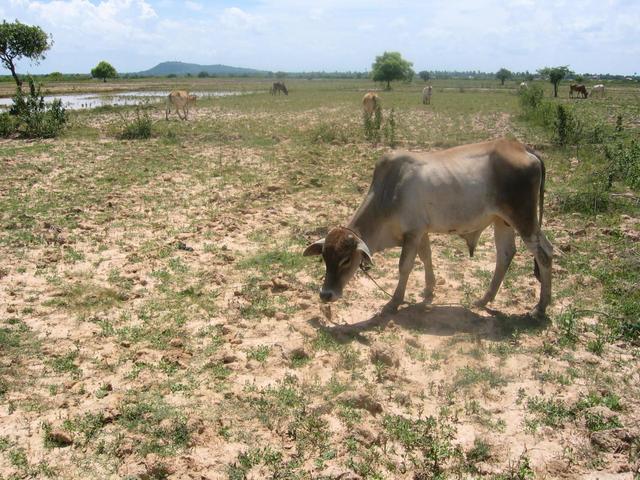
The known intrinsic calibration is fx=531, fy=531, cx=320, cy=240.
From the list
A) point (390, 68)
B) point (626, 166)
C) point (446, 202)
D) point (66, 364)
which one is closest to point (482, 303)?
point (446, 202)

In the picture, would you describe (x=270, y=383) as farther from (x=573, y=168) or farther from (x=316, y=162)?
(x=573, y=168)

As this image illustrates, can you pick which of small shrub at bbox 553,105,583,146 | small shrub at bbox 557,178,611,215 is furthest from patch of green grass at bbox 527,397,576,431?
small shrub at bbox 553,105,583,146

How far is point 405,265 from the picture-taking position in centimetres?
593

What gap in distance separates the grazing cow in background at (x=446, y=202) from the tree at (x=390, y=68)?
58293 mm

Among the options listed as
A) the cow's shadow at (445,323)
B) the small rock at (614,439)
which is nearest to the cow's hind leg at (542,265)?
the cow's shadow at (445,323)

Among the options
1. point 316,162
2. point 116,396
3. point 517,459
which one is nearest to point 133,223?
point 116,396

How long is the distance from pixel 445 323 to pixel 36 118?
649 inches

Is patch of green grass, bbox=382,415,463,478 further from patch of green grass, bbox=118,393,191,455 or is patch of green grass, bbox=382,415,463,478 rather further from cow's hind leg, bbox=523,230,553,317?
cow's hind leg, bbox=523,230,553,317

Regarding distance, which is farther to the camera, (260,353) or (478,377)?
(260,353)

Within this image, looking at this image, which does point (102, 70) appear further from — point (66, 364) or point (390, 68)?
point (66, 364)

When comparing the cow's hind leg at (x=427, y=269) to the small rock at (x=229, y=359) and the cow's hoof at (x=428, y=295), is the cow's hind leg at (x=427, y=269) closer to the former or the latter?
the cow's hoof at (x=428, y=295)

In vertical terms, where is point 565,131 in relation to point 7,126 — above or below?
below

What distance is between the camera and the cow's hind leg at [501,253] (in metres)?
6.14

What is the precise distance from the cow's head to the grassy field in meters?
0.41
